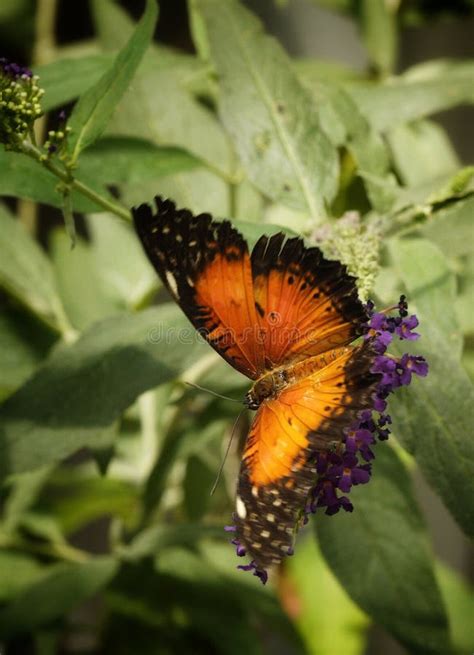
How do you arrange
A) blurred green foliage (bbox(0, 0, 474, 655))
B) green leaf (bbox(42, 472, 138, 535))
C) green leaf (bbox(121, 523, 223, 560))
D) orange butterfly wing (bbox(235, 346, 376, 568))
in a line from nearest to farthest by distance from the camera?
orange butterfly wing (bbox(235, 346, 376, 568)) < blurred green foliage (bbox(0, 0, 474, 655)) < green leaf (bbox(121, 523, 223, 560)) < green leaf (bbox(42, 472, 138, 535))

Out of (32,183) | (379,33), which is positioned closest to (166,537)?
(32,183)

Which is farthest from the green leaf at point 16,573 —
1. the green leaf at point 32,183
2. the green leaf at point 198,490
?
the green leaf at point 32,183

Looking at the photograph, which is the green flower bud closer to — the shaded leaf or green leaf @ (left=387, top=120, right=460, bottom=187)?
green leaf @ (left=387, top=120, right=460, bottom=187)

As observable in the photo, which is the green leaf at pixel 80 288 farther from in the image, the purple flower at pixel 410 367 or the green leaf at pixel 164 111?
the purple flower at pixel 410 367

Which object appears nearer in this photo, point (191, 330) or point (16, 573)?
point (191, 330)

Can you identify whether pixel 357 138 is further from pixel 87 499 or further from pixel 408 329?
pixel 87 499

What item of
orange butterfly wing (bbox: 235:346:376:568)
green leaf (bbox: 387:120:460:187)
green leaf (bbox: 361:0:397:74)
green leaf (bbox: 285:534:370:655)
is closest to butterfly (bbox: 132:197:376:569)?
orange butterfly wing (bbox: 235:346:376:568)
